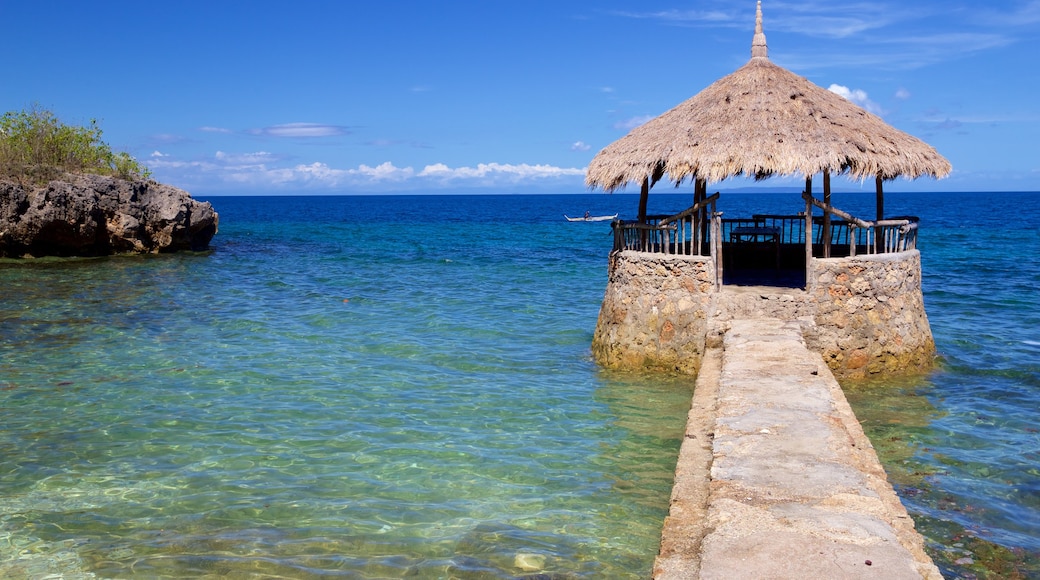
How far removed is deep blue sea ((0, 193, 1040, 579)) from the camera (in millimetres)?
6289

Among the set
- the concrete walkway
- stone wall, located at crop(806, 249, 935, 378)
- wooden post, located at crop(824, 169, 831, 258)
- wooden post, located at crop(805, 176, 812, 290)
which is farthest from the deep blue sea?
wooden post, located at crop(824, 169, 831, 258)

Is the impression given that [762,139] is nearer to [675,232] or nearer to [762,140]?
[762,140]

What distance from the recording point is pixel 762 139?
10695 mm

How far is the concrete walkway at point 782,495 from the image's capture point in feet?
14.1

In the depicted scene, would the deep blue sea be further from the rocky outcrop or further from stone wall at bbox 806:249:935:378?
the rocky outcrop

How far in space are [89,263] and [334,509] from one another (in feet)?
69.5

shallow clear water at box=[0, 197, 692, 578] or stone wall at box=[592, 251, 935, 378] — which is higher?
stone wall at box=[592, 251, 935, 378]

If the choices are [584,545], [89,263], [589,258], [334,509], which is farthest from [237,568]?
[589,258]

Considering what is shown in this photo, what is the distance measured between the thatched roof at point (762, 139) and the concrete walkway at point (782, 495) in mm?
3634

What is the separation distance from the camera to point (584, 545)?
6.29 meters

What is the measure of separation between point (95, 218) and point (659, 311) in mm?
21376

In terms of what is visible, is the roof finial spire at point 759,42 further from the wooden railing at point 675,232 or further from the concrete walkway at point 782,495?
the concrete walkway at point 782,495

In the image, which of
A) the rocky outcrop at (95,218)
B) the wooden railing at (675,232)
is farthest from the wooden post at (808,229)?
the rocky outcrop at (95,218)

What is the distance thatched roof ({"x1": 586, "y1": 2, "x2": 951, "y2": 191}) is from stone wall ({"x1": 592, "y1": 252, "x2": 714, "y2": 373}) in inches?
47.3
